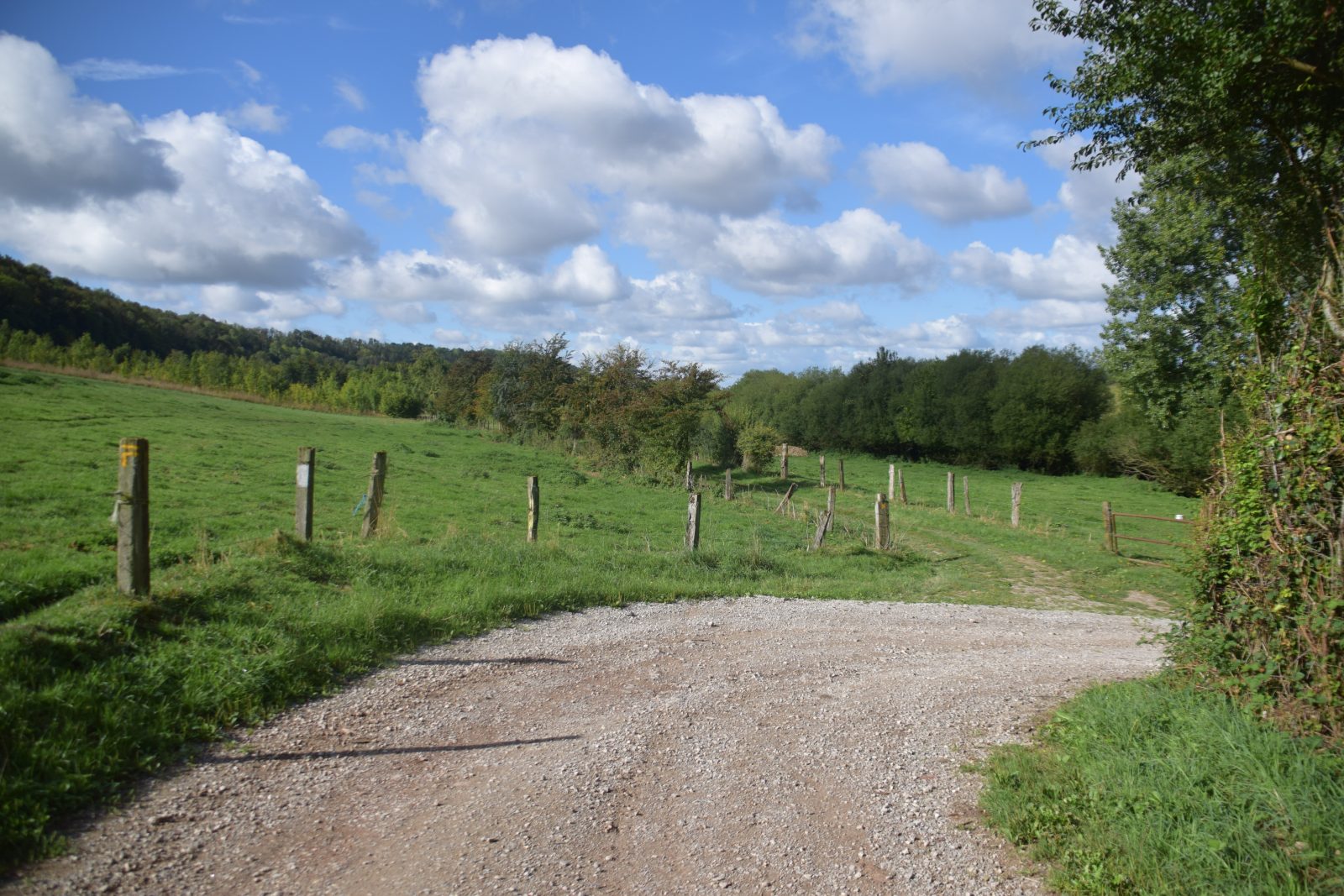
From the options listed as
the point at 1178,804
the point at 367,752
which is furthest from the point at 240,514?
the point at 1178,804

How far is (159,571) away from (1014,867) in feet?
29.1

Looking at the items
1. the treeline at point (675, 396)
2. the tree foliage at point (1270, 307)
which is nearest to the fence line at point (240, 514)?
the tree foliage at point (1270, 307)

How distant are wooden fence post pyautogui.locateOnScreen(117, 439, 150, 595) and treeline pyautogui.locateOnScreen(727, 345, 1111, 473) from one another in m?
42.7

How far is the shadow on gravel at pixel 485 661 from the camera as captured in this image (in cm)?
752

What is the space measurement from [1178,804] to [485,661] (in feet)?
18.9

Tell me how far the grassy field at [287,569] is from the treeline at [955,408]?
26850mm

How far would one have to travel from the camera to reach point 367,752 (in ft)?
18.1

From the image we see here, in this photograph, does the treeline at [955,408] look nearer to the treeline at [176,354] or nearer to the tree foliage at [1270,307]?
the treeline at [176,354]

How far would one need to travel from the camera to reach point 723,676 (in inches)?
303

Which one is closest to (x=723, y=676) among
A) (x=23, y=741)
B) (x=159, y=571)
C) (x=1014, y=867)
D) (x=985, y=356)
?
(x=1014, y=867)

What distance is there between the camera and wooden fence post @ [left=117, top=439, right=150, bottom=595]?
22.6 ft

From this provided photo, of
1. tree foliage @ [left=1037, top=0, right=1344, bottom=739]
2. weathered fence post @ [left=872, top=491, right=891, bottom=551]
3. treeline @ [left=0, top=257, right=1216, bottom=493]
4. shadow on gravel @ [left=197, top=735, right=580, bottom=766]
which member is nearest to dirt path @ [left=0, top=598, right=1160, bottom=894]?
shadow on gravel @ [left=197, top=735, right=580, bottom=766]

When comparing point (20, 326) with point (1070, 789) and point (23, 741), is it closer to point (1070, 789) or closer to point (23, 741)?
point (23, 741)

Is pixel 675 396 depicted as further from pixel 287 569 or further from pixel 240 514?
pixel 287 569
